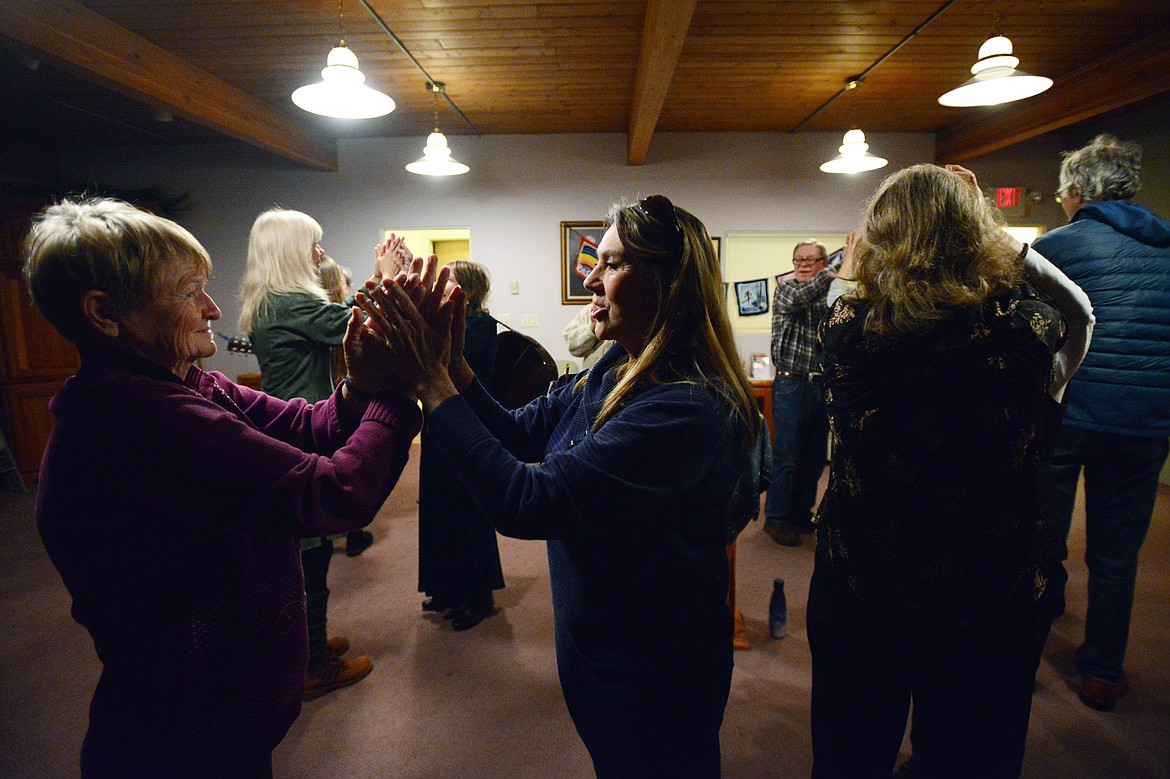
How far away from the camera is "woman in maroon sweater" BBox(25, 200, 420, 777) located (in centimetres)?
71

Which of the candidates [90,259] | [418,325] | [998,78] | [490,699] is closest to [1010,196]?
[998,78]

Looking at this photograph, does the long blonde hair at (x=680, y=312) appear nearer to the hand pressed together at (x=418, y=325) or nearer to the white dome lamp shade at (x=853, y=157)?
the hand pressed together at (x=418, y=325)

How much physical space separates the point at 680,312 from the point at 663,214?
0.18 meters

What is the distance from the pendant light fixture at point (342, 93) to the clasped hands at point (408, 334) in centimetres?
211

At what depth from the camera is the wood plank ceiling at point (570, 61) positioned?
120 inches

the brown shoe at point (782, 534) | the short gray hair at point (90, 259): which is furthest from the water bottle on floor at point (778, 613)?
the short gray hair at point (90, 259)

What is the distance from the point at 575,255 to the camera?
5.60 metres

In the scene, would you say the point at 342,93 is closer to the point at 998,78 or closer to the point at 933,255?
the point at 933,255

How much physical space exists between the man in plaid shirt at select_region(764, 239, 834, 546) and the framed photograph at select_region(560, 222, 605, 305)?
2.52 m

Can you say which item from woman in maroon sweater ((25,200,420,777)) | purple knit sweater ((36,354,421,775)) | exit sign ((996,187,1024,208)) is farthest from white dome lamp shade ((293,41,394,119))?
exit sign ((996,187,1024,208))

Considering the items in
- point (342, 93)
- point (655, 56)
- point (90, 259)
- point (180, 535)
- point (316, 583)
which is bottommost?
point (316, 583)

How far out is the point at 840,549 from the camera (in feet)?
3.77

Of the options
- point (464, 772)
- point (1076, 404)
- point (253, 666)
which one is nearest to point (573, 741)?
point (464, 772)

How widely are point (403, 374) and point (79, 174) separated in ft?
23.1
